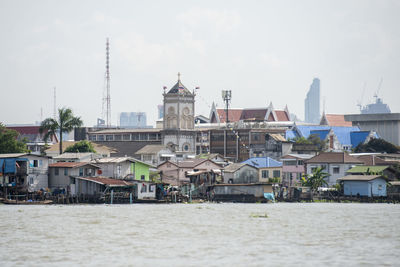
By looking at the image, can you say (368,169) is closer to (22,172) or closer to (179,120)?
(179,120)

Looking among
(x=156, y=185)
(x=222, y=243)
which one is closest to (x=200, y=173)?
(x=156, y=185)

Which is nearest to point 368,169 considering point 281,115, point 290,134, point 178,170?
point 178,170

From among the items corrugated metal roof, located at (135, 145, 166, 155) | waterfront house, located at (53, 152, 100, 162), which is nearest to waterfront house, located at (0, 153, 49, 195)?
waterfront house, located at (53, 152, 100, 162)

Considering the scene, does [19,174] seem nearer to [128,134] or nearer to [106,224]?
[106,224]

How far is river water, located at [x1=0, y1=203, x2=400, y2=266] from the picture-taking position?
42062 mm

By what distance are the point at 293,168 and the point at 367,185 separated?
1855cm

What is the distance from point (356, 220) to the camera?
6525cm

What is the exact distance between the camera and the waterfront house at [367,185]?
91.9 meters

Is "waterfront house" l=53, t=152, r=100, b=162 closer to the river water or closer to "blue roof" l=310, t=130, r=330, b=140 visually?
the river water

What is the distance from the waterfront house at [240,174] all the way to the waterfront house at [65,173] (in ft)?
60.8

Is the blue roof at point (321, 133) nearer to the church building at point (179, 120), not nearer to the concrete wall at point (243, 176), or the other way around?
the church building at point (179, 120)

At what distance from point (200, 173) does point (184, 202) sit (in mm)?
9950

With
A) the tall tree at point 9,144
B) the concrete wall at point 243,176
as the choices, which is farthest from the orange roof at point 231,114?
the concrete wall at point 243,176

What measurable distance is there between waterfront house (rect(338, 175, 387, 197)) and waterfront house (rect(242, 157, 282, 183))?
1183 cm
